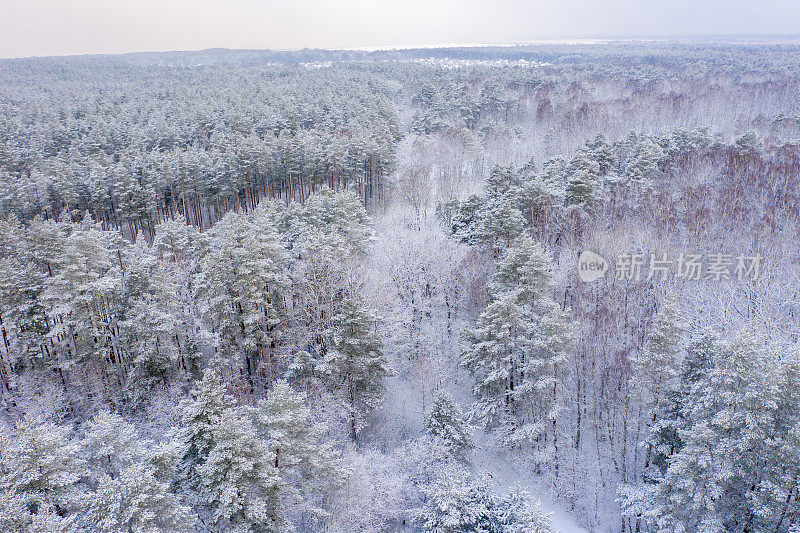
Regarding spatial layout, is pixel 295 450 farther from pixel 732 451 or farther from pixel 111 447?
pixel 732 451

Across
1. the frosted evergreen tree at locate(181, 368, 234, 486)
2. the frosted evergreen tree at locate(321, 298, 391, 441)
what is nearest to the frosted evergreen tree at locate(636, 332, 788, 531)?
the frosted evergreen tree at locate(321, 298, 391, 441)

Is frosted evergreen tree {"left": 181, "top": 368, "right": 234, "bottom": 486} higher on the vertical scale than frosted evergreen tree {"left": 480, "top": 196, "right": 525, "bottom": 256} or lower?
lower

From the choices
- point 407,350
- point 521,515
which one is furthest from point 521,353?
point 407,350

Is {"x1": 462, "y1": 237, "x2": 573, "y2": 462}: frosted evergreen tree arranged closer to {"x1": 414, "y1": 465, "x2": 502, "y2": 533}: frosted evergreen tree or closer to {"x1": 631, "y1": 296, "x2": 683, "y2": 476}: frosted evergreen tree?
{"x1": 631, "y1": 296, "x2": 683, "y2": 476}: frosted evergreen tree

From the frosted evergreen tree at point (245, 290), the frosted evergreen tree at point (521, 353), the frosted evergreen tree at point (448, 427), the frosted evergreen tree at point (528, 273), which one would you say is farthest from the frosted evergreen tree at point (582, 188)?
the frosted evergreen tree at point (245, 290)

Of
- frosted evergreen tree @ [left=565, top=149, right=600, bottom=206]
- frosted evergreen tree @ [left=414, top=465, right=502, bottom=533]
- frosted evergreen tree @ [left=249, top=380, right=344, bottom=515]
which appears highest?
frosted evergreen tree @ [left=565, top=149, right=600, bottom=206]

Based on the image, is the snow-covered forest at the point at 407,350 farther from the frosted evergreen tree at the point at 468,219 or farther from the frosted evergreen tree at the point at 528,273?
the frosted evergreen tree at the point at 468,219
